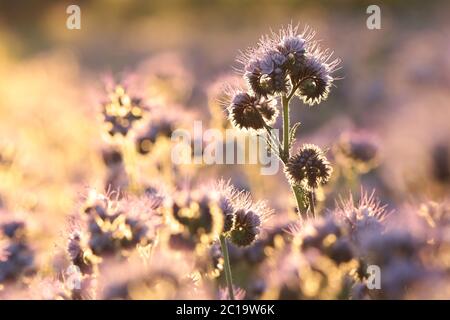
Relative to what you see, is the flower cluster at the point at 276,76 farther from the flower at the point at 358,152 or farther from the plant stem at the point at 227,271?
the flower at the point at 358,152

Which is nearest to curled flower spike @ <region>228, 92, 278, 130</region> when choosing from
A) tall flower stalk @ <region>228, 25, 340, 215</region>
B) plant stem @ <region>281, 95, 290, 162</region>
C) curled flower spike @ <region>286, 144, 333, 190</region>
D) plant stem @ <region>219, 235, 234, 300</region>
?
tall flower stalk @ <region>228, 25, 340, 215</region>

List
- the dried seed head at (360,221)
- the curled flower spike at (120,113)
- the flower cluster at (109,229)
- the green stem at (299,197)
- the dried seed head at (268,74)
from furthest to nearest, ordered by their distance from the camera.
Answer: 1. the curled flower spike at (120,113)
2. the green stem at (299,197)
3. the dried seed head at (268,74)
4. the flower cluster at (109,229)
5. the dried seed head at (360,221)

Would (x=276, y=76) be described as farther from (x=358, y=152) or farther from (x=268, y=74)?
(x=358, y=152)

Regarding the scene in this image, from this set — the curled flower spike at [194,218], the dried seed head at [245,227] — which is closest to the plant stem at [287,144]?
the dried seed head at [245,227]

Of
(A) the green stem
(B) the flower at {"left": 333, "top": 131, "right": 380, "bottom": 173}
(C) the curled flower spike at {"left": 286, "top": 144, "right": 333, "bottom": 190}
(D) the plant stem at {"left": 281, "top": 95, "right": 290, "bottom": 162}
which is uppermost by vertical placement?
(B) the flower at {"left": 333, "top": 131, "right": 380, "bottom": 173}

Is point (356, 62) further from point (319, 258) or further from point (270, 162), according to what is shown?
point (319, 258)

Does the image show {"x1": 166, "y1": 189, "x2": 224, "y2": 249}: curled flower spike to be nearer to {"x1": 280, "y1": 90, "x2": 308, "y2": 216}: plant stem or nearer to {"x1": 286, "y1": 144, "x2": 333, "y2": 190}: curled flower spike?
{"x1": 286, "y1": 144, "x2": 333, "y2": 190}: curled flower spike
